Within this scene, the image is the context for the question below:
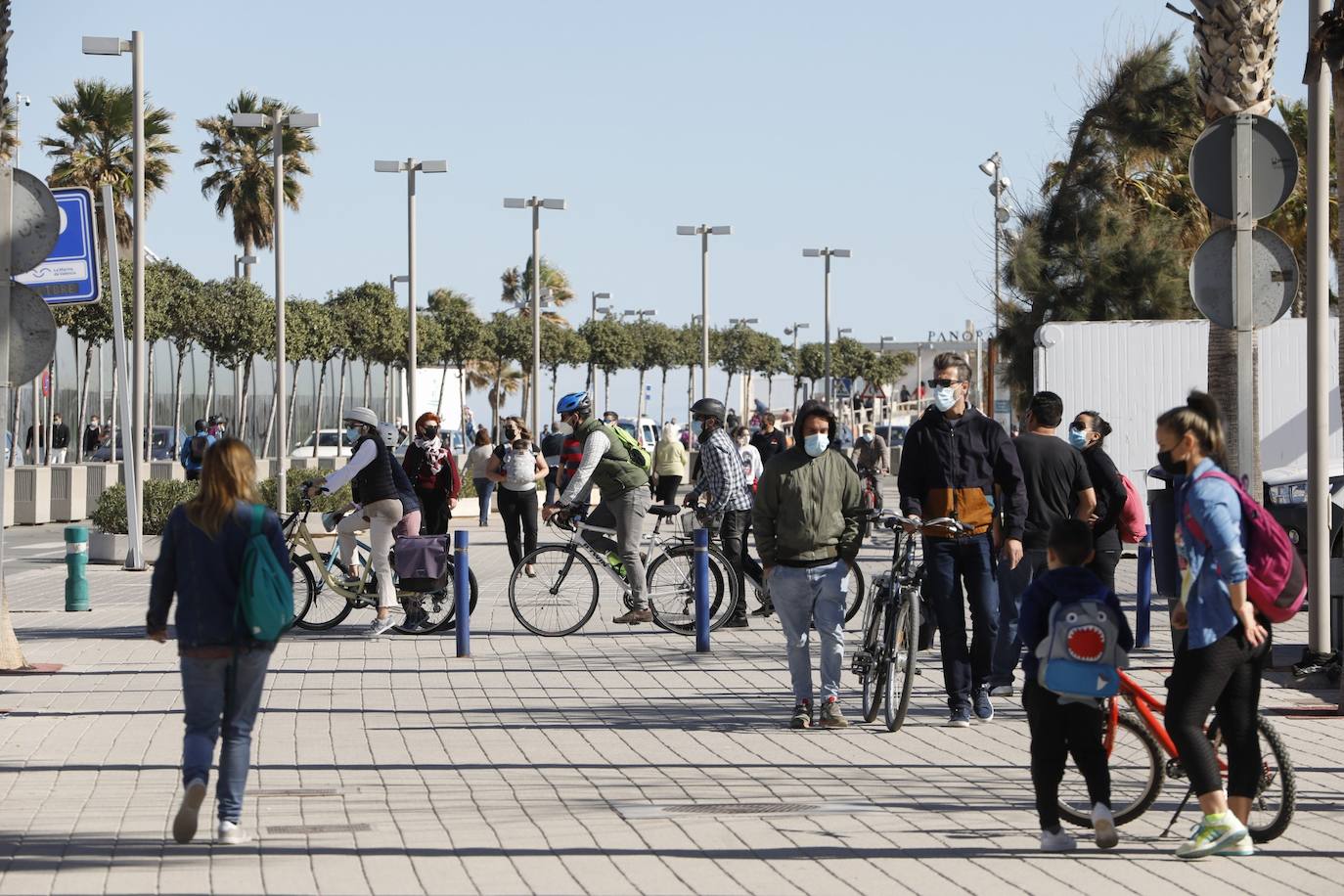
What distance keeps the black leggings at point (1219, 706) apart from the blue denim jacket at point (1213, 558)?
0.21 feet

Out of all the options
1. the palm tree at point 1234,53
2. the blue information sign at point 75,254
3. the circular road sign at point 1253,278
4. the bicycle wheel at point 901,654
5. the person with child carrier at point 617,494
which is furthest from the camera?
the palm tree at point 1234,53

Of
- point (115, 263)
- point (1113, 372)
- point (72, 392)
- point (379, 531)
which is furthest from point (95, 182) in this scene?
point (379, 531)

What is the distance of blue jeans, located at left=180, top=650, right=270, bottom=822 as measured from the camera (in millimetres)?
7246

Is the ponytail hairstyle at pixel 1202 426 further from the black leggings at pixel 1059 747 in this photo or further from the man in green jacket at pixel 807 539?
the man in green jacket at pixel 807 539

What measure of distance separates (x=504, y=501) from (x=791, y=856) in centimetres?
1288

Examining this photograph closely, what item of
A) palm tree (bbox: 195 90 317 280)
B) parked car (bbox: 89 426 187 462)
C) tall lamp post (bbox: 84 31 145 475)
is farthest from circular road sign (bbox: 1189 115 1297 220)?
palm tree (bbox: 195 90 317 280)

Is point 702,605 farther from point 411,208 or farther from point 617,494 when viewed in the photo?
point 411,208

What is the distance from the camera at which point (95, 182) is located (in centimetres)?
5112

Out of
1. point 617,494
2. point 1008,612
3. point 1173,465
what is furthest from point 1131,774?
point 617,494

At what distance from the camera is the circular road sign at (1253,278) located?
30.7ft

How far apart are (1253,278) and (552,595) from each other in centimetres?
728

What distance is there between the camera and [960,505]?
34.2 feet

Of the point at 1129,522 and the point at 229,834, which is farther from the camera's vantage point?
the point at 1129,522

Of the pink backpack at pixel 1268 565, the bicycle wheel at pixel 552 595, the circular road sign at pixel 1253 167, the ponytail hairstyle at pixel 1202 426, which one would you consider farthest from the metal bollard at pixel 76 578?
the pink backpack at pixel 1268 565
